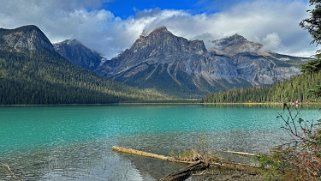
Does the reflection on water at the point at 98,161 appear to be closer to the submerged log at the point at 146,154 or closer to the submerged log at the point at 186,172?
the submerged log at the point at 146,154

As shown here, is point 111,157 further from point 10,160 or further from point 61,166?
point 10,160

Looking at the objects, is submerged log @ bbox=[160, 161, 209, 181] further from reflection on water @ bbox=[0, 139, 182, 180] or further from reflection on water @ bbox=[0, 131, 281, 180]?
reflection on water @ bbox=[0, 139, 182, 180]

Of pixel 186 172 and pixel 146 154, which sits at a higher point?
pixel 186 172

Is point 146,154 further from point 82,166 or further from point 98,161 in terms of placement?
point 82,166

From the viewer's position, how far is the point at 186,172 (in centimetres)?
2842

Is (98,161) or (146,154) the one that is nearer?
(98,161)

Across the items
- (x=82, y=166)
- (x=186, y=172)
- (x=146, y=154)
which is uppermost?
(x=186, y=172)

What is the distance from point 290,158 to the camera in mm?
15016

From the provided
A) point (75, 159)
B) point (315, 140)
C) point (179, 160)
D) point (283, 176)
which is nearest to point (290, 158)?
point (283, 176)

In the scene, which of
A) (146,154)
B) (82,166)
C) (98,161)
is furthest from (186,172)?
(98,161)

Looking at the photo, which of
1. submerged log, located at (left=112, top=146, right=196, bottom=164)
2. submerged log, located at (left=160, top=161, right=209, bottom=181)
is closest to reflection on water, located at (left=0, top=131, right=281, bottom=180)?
submerged log, located at (left=112, top=146, right=196, bottom=164)

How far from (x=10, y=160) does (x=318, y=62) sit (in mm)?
38008

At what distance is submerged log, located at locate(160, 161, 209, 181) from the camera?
2625cm

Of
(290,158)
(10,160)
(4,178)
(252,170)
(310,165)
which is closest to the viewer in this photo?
(310,165)
